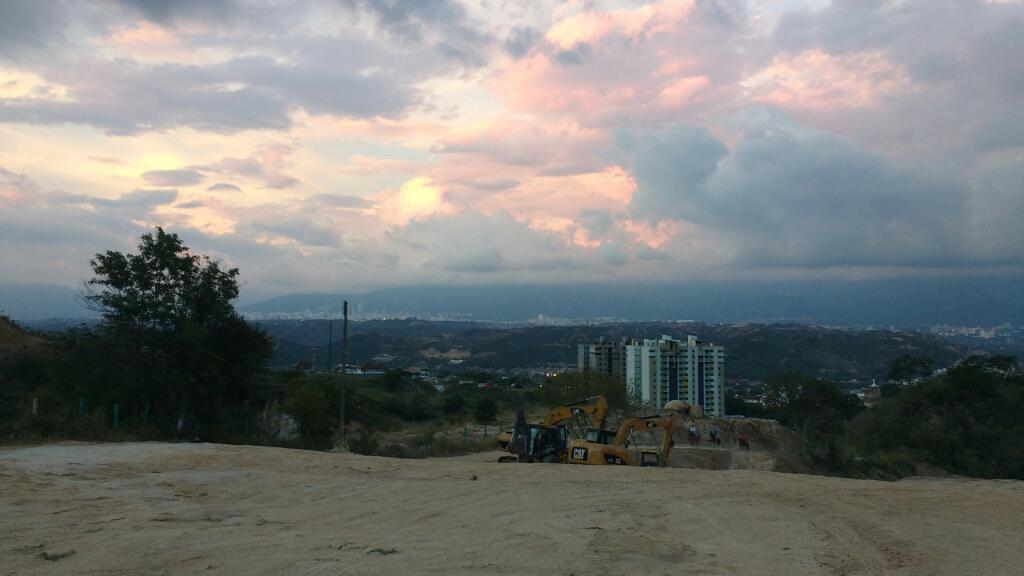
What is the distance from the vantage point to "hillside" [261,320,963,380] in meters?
104

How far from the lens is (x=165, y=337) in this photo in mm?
31156

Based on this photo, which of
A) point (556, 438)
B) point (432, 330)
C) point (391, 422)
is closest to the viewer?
point (556, 438)

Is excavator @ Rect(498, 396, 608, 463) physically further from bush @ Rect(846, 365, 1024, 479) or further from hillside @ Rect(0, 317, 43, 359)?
hillside @ Rect(0, 317, 43, 359)

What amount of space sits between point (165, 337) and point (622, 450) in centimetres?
1853

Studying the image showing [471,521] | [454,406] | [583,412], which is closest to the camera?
[471,521]

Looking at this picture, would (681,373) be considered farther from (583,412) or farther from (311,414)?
(583,412)

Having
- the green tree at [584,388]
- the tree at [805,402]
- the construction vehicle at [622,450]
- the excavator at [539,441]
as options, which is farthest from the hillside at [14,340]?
the tree at [805,402]

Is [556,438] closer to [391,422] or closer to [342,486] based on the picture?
[342,486]

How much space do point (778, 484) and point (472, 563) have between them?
Result: 11.8 meters

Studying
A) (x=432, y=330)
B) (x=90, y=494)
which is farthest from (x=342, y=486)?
(x=432, y=330)

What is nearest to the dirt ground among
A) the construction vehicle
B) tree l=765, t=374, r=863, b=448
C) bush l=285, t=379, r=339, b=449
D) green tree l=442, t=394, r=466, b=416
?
the construction vehicle

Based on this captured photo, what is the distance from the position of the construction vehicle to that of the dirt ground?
79.1 inches

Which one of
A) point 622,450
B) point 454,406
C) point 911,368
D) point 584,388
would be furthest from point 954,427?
point 454,406

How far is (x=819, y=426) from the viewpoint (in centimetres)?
5231
